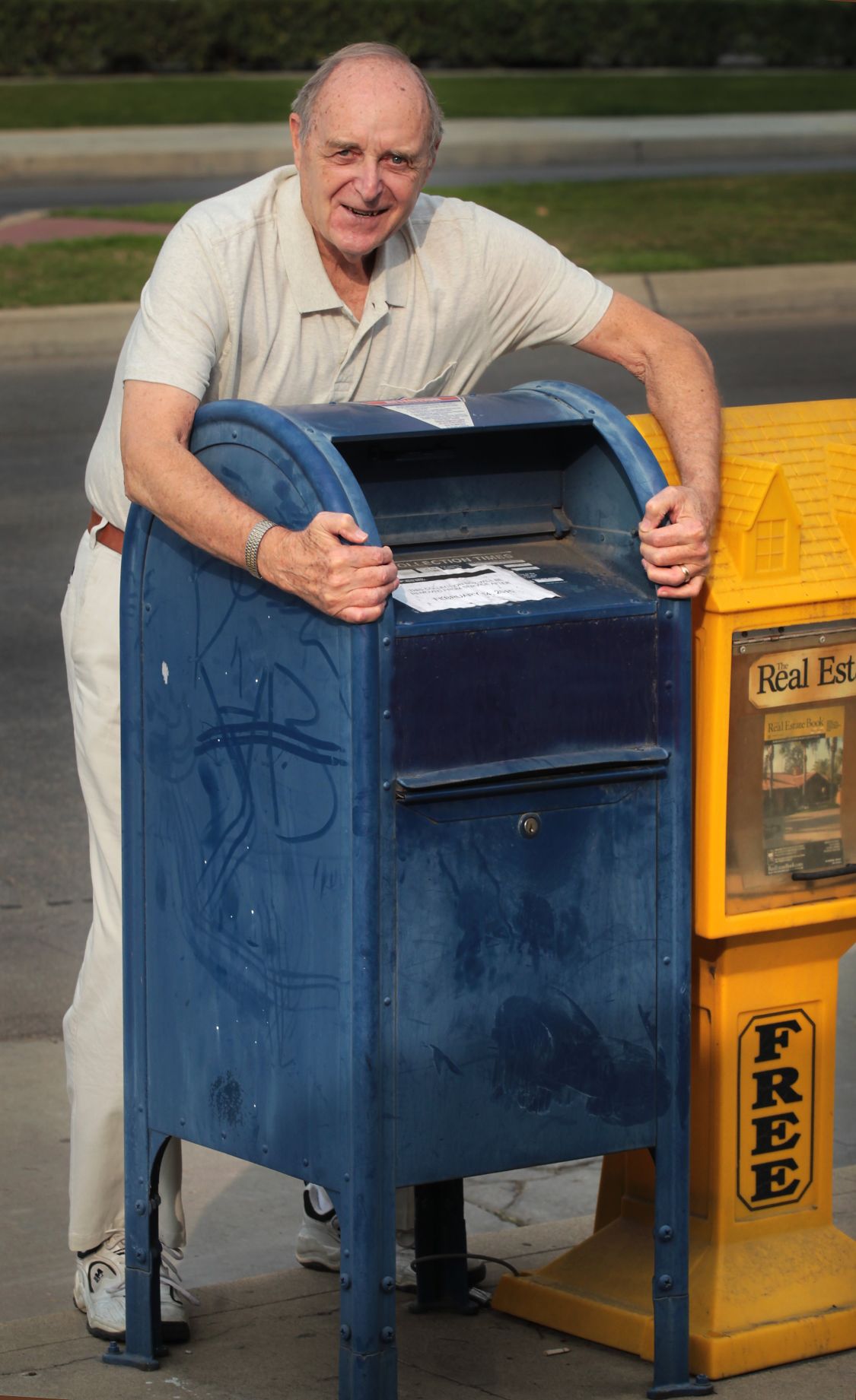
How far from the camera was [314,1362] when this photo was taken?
11.3 ft

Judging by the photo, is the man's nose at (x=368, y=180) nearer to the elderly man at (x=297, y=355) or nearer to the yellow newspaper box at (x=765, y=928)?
the elderly man at (x=297, y=355)

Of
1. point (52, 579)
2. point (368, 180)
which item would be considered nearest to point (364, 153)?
point (368, 180)

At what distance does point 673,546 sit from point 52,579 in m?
5.81

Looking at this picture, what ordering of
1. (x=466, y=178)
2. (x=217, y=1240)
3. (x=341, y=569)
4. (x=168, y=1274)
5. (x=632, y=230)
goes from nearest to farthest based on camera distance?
(x=341, y=569)
(x=168, y=1274)
(x=217, y=1240)
(x=632, y=230)
(x=466, y=178)

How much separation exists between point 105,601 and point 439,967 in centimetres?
93

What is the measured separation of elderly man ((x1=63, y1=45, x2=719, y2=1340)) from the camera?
318 centimetres

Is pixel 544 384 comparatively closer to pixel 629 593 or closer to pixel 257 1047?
pixel 629 593

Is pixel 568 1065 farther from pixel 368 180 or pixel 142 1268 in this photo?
pixel 368 180

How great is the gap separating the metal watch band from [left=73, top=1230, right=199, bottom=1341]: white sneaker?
1.28 meters

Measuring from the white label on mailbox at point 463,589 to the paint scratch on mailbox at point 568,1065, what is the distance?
0.58 metres

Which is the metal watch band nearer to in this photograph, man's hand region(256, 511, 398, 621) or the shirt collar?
man's hand region(256, 511, 398, 621)

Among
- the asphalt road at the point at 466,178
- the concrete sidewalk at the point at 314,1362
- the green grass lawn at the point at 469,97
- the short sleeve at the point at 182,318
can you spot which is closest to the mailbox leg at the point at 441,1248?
the concrete sidewalk at the point at 314,1362

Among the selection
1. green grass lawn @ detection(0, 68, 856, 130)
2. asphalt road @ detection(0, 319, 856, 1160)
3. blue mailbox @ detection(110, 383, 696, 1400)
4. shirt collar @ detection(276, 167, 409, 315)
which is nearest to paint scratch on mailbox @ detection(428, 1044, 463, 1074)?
blue mailbox @ detection(110, 383, 696, 1400)

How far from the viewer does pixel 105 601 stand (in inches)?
140
